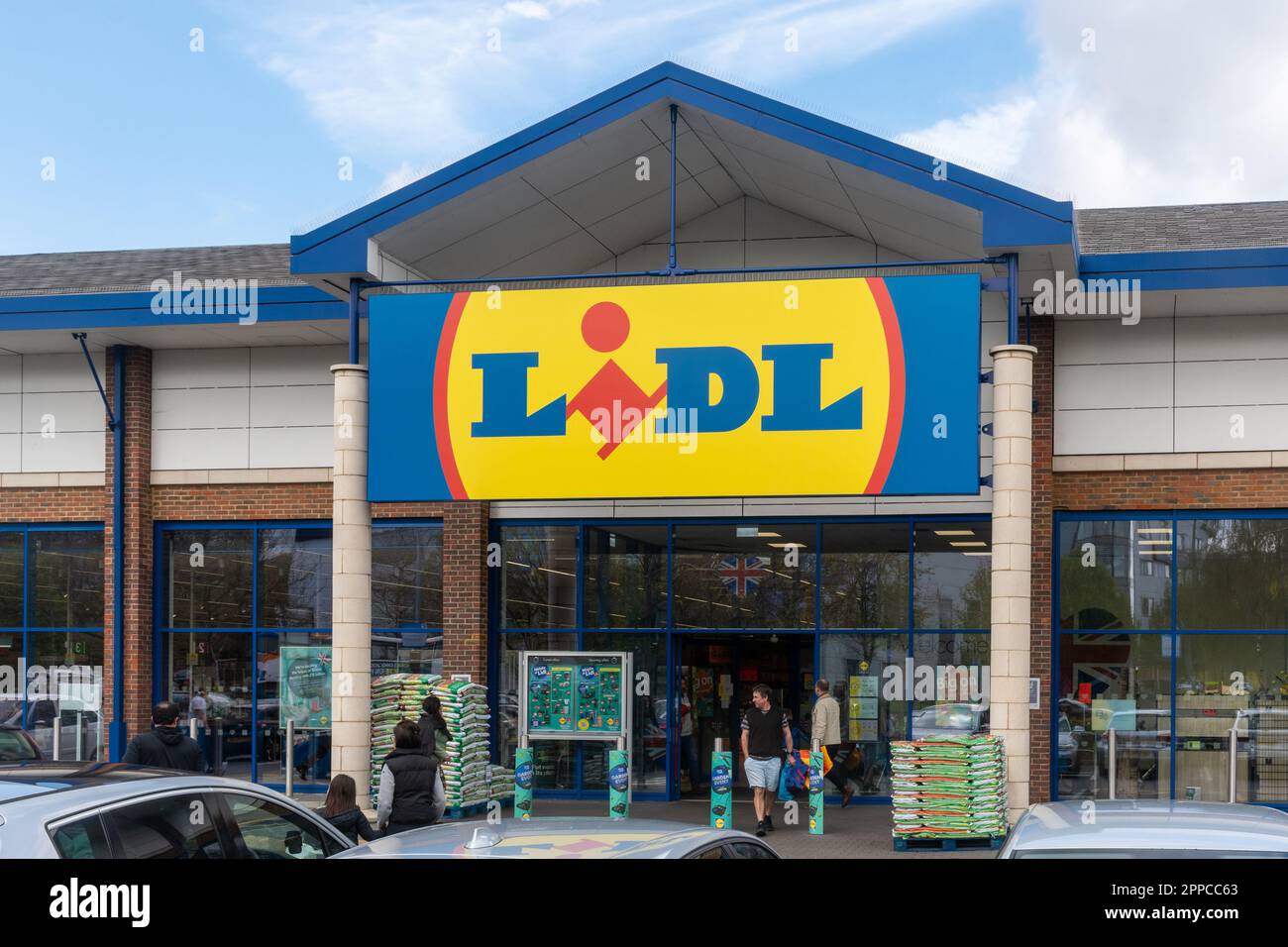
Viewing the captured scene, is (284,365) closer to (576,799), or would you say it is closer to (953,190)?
(576,799)

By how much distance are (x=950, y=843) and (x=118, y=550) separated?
12.3 meters

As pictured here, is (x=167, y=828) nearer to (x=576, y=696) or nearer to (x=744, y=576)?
(x=576, y=696)

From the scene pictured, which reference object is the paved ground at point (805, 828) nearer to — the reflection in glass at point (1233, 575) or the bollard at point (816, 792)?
the bollard at point (816, 792)

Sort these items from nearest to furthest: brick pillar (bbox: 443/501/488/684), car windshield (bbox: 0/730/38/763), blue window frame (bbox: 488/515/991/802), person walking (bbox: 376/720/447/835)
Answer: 1. person walking (bbox: 376/720/447/835)
2. car windshield (bbox: 0/730/38/763)
3. blue window frame (bbox: 488/515/991/802)
4. brick pillar (bbox: 443/501/488/684)

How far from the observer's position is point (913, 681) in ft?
56.6

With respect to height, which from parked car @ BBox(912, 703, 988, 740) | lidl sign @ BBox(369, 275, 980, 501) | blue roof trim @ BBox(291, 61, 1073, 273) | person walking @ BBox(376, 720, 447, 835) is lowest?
parked car @ BBox(912, 703, 988, 740)

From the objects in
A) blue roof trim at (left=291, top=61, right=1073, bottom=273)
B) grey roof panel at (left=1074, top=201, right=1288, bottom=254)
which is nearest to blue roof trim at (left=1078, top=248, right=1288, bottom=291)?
grey roof panel at (left=1074, top=201, right=1288, bottom=254)

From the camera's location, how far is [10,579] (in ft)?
64.5

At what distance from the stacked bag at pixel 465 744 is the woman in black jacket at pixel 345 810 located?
6.08 m

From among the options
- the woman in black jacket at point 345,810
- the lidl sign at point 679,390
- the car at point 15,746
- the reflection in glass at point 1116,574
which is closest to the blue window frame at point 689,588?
the reflection in glass at point 1116,574

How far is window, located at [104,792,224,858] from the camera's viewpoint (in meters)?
5.33

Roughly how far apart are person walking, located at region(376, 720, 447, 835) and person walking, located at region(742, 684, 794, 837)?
245 inches

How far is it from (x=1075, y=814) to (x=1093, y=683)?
11.7 meters

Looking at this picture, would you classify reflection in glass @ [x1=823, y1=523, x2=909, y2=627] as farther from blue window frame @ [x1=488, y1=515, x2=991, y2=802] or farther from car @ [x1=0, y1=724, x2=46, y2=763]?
car @ [x1=0, y1=724, x2=46, y2=763]
